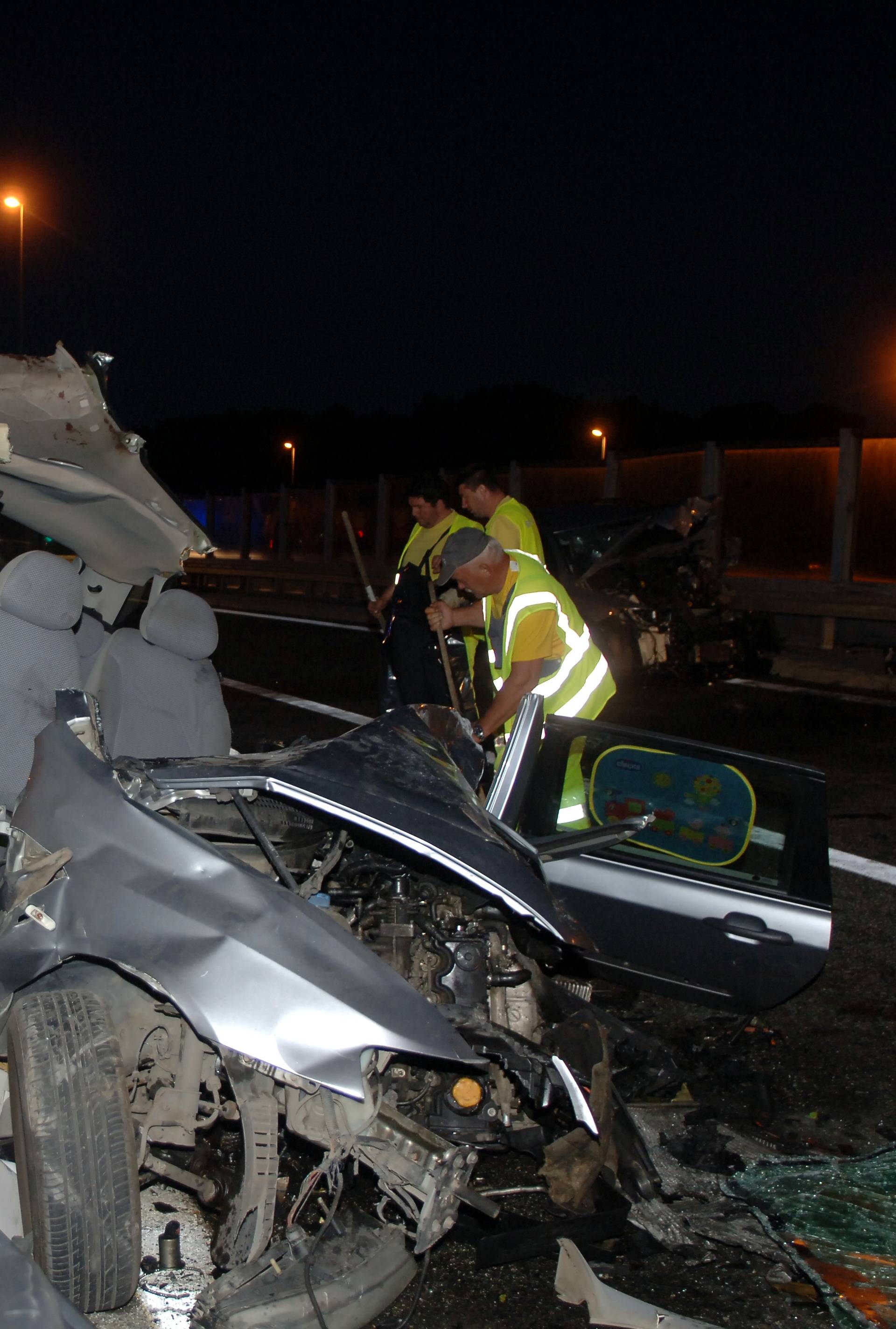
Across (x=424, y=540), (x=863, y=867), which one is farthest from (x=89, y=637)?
(x=863, y=867)

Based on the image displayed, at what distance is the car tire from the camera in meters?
→ 2.36

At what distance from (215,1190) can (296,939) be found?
30.4 inches

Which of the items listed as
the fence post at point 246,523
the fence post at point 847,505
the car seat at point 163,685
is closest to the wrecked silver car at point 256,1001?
the car seat at point 163,685

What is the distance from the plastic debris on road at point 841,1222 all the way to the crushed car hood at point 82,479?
2726mm

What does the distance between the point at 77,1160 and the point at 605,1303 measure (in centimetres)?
123

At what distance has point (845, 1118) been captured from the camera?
3.70 meters

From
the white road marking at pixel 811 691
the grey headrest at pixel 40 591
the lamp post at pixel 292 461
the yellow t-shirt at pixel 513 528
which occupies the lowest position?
the white road marking at pixel 811 691

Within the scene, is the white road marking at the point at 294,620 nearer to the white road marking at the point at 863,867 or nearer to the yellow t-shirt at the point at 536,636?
the white road marking at the point at 863,867

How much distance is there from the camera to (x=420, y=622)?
656 centimetres

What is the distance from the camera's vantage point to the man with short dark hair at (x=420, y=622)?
21.4ft

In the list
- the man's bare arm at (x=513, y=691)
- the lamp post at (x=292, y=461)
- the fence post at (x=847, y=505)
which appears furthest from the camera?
the lamp post at (x=292, y=461)

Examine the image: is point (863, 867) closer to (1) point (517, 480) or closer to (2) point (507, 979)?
(2) point (507, 979)

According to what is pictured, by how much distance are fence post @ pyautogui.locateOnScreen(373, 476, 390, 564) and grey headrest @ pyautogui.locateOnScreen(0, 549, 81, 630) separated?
2126 cm

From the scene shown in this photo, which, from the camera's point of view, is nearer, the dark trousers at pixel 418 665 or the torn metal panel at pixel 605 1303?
the torn metal panel at pixel 605 1303
